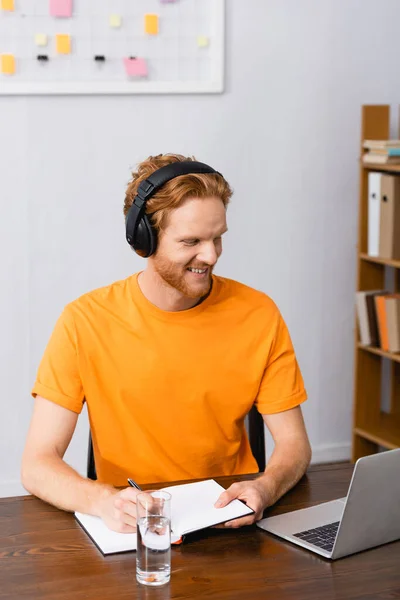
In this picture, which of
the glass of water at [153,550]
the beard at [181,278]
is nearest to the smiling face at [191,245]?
the beard at [181,278]

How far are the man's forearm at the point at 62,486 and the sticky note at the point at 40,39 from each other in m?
1.83

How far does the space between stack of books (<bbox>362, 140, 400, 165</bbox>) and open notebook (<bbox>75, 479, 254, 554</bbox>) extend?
1953 mm

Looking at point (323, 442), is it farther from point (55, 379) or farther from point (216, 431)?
point (55, 379)

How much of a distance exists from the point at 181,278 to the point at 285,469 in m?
0.46

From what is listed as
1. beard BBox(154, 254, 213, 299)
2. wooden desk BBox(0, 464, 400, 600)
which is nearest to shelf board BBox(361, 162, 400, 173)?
beard BBox(154, 254, 213, 299)

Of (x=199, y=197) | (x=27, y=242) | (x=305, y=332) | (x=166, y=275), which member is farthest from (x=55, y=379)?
(x=305, y=332)

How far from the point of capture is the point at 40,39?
3082mm

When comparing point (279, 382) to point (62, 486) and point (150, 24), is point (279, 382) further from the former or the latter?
point (150, 24)

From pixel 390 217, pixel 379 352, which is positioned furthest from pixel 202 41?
pixel 379 352

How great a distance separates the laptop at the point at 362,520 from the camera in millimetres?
1366

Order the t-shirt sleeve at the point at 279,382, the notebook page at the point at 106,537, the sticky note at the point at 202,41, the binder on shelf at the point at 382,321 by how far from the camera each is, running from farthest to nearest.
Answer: the binder on shelf at the point at 382,321
the sticky note at the point at 202,41
the t-shirt sleeve at the point at 279,382
the notebook page at the point at 106,537

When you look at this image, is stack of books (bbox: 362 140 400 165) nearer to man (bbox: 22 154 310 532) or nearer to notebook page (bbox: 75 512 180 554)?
man (bbox: 22 154 310 532)


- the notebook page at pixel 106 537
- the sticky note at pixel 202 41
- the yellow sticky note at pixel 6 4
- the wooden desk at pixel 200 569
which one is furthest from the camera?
the sticky note at pixel 202 41

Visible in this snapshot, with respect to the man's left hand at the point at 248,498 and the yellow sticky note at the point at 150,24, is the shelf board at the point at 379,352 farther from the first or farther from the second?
the man's left hand at the point at 248,498
